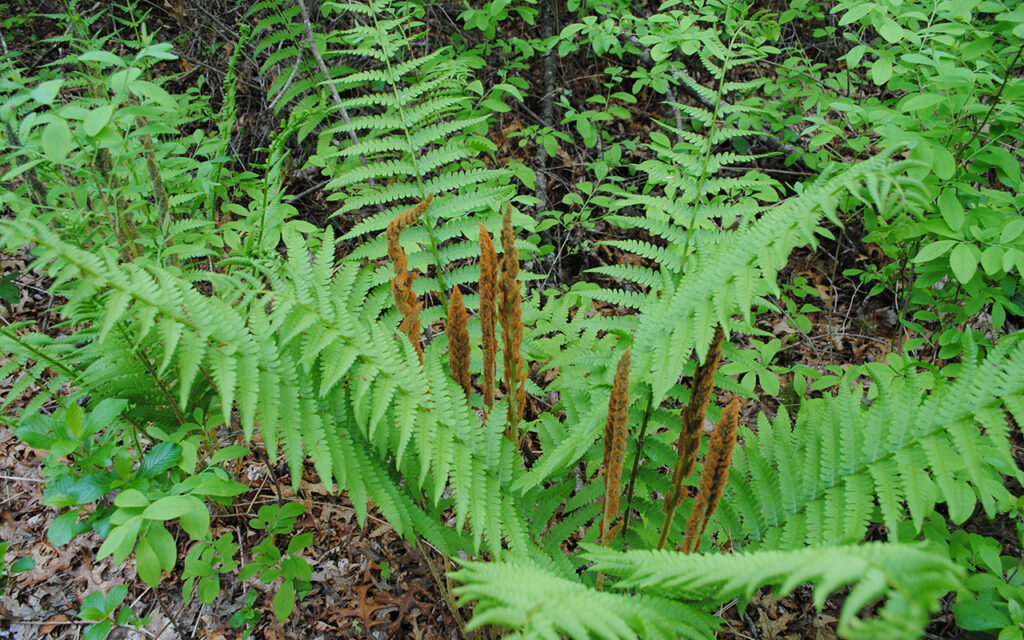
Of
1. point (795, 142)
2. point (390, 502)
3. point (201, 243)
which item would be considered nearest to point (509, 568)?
point (390, 502)

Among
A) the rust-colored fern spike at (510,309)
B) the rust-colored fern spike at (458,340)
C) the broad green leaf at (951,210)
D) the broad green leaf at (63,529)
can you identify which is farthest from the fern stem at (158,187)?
the broad green leaf at (951,210)

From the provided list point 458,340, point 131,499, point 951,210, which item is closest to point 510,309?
point 458,340

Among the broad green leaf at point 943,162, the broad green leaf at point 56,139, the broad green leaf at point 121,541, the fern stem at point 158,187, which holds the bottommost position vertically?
the broad green leaf at point 121,541

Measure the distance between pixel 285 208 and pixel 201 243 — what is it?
1.58 feet

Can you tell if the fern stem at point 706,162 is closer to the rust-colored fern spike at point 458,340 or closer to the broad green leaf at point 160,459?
the rust-colored fern spike at point 458,340

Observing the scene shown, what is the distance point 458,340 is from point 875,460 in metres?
1.32

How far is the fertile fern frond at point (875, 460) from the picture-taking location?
160cm

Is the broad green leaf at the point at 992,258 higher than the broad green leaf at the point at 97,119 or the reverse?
the reverse

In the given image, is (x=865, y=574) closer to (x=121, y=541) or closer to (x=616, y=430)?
(x=616, y=430)

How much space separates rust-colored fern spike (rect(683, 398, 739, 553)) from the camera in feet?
4.77

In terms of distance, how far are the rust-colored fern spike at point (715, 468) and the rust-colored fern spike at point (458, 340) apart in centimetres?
78

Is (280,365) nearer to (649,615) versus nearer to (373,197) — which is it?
(373,197)

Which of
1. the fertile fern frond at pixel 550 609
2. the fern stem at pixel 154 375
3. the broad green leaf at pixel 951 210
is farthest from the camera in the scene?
the broad green leaf at pixel 951 210

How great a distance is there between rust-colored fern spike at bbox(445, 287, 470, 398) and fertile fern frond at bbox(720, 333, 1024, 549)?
3.41ft
